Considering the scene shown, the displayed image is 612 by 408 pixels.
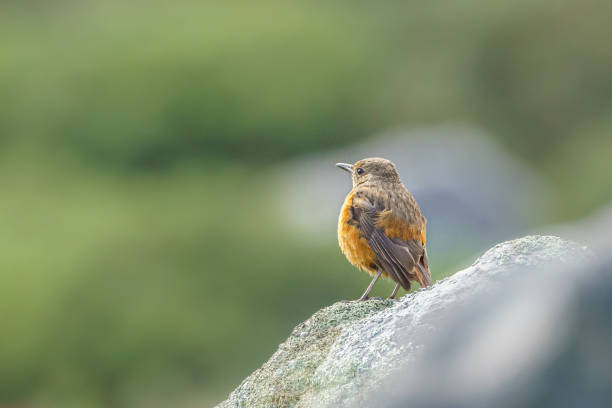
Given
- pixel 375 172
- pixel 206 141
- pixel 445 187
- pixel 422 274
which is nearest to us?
pixel 422 274

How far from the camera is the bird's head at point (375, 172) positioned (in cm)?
796

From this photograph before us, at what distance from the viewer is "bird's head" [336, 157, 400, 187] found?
7961mm

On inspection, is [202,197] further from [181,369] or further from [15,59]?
[15,59]

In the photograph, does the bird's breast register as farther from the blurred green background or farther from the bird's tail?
the blurred green background

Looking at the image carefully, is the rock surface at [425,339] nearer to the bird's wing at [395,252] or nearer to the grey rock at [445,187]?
the bird's wing at [395,252]

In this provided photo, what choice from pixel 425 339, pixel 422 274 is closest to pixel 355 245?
pixel 422 274

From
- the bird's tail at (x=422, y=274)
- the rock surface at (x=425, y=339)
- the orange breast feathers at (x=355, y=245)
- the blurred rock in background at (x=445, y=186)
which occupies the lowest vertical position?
the rock surface at (x=425, y=339)

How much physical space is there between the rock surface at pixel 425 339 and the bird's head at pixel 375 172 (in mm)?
2709

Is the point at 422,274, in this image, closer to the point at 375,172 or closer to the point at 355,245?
the point at 355,245

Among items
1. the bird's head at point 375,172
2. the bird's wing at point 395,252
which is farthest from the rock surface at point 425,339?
the bird's head at point 375,172

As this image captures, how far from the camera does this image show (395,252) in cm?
690

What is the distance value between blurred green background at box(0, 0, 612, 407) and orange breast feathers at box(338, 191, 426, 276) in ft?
25.4

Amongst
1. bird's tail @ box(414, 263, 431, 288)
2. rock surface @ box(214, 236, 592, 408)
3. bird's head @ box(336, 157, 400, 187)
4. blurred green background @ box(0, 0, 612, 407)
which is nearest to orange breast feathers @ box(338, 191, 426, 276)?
bird's tail @ box(414, 263, 431, 288)

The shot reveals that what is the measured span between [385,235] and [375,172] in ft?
3.56
